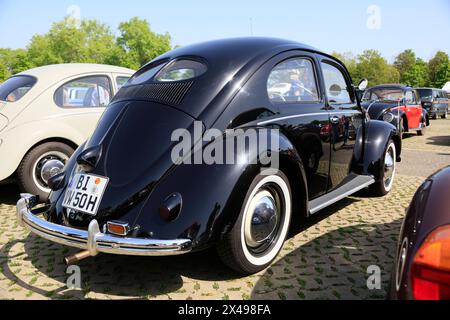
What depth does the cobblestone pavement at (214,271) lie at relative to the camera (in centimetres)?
262

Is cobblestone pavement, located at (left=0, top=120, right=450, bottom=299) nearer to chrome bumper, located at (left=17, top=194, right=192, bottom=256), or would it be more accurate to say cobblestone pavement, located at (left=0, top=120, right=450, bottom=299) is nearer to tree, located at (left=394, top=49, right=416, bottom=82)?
chrome bumper, located at (left=17, top=194, right=192, bottom=256)

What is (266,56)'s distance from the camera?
320 centimetres

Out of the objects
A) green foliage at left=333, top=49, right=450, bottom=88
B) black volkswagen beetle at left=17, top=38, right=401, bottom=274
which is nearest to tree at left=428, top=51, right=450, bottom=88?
green foliage at left=333, top=49, right=450, bottom=88

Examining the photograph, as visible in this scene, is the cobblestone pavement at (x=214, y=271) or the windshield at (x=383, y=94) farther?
the windshield at (x=383, y=94)

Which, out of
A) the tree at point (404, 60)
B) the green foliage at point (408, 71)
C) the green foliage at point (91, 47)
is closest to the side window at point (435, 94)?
the green foliage at point (408, 71)

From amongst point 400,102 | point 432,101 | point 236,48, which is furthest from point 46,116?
point 432,101

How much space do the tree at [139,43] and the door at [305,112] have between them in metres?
61.3

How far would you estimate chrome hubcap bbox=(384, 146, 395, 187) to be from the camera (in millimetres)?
4936

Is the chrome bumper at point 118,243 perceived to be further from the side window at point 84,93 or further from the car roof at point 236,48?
the side window at point 84,93

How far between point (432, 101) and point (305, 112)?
68.2 ft

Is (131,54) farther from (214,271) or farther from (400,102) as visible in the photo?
(214,271)
